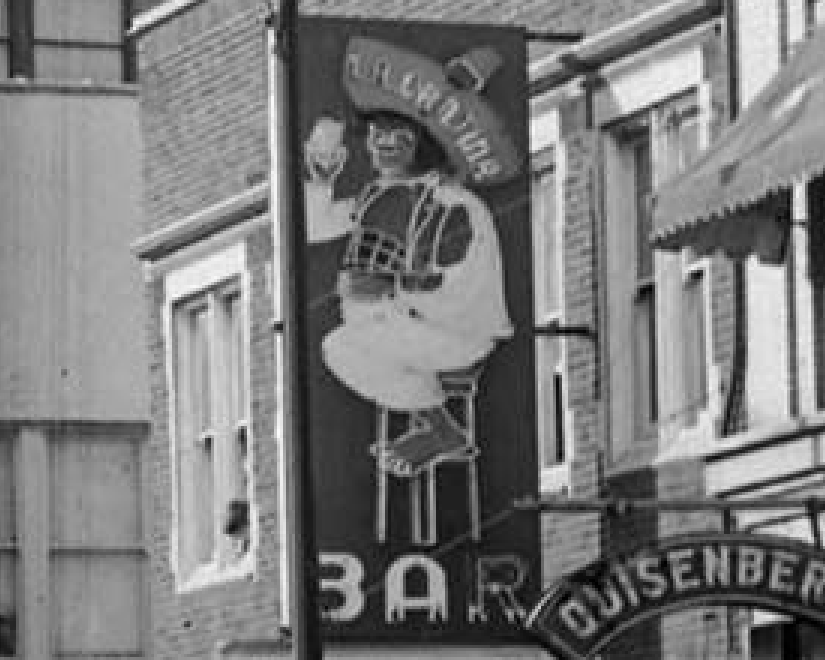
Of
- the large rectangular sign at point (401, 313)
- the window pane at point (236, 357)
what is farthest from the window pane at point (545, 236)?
the window pane at point (236, 357)

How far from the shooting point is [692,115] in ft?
79.7

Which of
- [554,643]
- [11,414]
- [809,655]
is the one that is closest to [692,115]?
[809,655]

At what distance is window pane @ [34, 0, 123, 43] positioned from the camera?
57.6 metres

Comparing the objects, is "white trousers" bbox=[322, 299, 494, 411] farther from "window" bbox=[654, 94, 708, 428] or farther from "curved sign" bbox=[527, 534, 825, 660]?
"curved sign" bbox=[527, 534, 825, 660]

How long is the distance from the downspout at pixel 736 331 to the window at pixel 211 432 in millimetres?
6290

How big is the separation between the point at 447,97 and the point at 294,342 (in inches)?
73.7

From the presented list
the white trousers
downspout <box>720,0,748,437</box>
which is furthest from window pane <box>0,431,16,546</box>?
downspout <box>720,0,748,437</box>

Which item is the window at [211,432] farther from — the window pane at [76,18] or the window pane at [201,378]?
the window pane at [76,18]

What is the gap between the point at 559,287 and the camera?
83.1 feet

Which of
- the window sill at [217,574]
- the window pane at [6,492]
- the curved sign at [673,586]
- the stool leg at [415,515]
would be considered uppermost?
the window pane at [6,492]

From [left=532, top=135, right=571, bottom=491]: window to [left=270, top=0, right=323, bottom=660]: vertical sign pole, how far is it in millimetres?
2180

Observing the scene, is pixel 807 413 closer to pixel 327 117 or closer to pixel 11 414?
pixel 327 117

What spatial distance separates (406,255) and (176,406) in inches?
266

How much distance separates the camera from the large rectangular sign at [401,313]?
23688 mm
